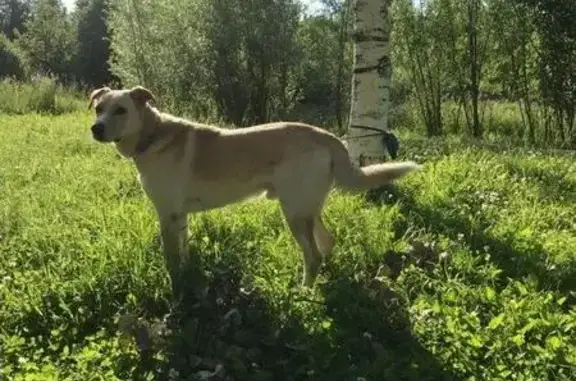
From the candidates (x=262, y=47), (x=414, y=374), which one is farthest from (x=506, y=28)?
(x=414, y=374)

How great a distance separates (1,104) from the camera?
52.7 feet

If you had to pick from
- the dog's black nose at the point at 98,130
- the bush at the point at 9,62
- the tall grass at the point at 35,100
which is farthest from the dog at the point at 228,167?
the bush at the point at 9,62

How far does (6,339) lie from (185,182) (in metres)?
1.56

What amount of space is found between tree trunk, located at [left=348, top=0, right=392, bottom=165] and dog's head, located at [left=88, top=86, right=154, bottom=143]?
2620 mm

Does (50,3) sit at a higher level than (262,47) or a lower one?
higher

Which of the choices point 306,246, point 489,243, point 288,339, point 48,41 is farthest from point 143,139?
point 48,41

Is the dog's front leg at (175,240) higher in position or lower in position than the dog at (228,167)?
lower

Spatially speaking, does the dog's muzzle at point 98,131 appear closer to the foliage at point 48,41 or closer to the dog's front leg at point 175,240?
the dog's front leg at point 175,240

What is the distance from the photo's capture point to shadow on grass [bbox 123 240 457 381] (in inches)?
140

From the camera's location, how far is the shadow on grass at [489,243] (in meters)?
4.64

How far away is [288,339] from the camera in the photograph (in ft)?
12.6

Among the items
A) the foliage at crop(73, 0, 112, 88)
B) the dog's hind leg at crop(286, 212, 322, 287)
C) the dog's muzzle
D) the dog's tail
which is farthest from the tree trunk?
the foliage at crop(73, 0, 112, 88)

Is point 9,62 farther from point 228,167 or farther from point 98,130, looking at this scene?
point 228,167

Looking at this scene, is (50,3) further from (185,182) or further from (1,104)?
(185,182)
